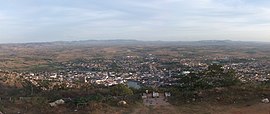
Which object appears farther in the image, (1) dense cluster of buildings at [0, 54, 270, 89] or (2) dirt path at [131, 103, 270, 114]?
(1) dense cluster of buildings at [0, 54, 270, 89]

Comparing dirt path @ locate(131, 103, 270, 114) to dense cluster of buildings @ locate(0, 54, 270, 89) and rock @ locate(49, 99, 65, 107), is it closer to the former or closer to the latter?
rock @ locate(49, 99, 65, 107)

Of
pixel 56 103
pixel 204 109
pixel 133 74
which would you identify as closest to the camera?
pixel 204 109

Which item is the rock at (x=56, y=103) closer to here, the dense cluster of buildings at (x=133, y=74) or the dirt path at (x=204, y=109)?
the dirt path at (x=204, y=109)

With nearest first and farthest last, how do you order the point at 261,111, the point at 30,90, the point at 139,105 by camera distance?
the point at 261,111 → the point at 139,105 → the point at 30,90

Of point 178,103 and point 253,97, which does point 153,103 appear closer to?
point 178,103

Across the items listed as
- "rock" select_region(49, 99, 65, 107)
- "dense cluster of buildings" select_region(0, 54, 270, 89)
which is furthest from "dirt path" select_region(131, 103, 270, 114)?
"dense cluster of buildings" select_region(0, 54, 270, 89)

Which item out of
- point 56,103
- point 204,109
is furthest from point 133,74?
point 204,109

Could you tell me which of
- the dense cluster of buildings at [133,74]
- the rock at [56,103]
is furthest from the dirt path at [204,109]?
the dense cluster of buildings at [133,74]

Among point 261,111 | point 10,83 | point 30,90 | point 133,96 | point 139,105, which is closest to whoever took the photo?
point 261,111

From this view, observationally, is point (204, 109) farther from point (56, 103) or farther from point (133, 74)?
point (133, 74)

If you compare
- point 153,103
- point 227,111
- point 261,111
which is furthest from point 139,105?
point 261,111

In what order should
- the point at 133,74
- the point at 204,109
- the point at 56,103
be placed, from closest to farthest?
the point at 204,109
the point at 56,103
the point at 133,74
